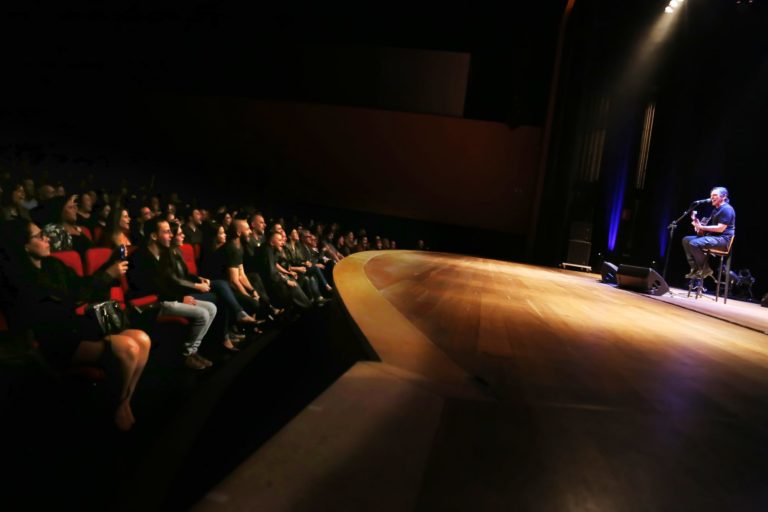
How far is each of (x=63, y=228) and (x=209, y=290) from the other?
0.65m

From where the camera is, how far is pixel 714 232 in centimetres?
312

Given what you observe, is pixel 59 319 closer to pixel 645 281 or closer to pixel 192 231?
pixel 192 231

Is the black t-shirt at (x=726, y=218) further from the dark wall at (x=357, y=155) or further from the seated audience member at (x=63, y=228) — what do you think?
the seated audience member at (x=63, y=228)

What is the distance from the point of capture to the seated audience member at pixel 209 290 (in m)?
1.92

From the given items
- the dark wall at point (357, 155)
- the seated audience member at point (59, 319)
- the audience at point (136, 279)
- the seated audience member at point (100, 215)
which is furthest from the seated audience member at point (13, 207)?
the dark wall at point (357, 155)

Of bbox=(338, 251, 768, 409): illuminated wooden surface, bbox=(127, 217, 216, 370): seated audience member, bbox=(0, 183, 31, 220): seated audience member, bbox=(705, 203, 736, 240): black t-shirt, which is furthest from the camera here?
bbox=(705, 203, 736, 240): black t-shirt

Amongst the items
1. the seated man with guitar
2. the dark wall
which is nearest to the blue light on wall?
the dark wall

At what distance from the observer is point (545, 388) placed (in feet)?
2.56

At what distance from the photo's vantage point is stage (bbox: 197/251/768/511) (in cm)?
43

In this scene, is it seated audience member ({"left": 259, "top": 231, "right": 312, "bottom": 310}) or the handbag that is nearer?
the handbag

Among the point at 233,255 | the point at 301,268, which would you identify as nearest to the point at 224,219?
the point at 301,268

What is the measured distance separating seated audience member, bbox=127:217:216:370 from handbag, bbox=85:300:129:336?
15.9 inches

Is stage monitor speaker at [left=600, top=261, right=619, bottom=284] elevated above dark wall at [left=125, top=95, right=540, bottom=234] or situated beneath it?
situated beneath

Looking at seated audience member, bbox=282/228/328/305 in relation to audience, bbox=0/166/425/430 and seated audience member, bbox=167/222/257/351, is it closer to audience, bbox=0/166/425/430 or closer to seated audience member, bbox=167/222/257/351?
audience, bbox=0/166/425/430
